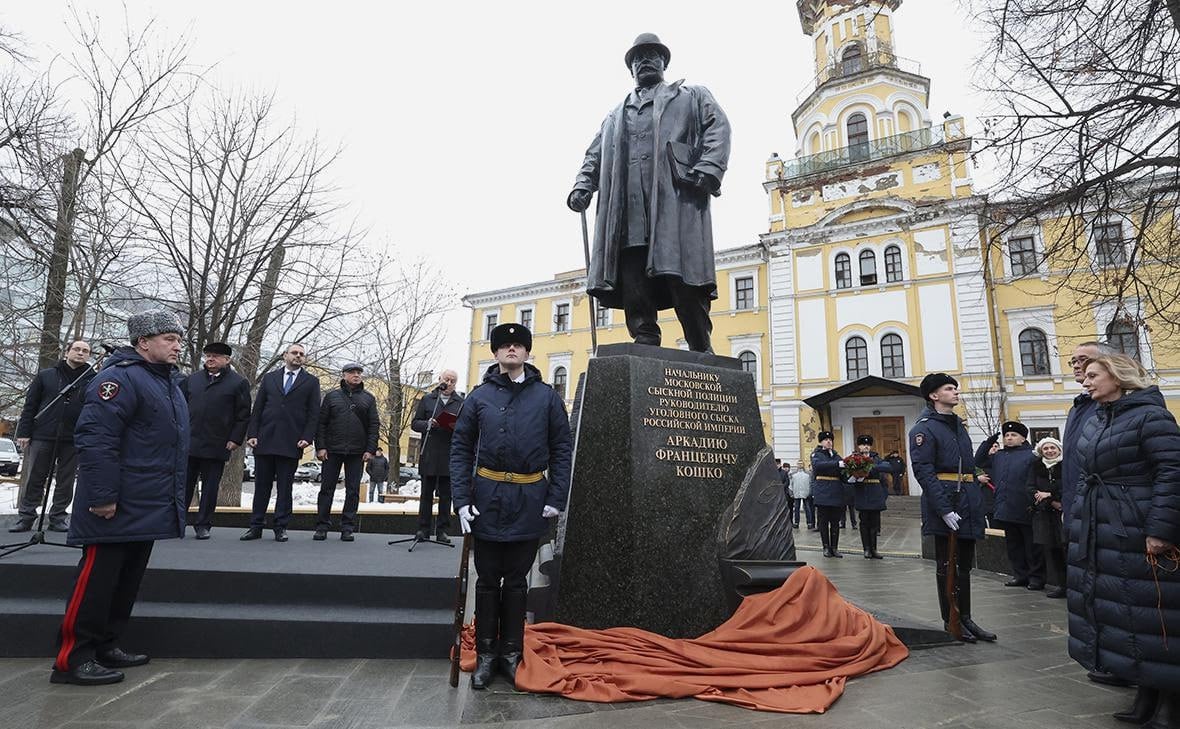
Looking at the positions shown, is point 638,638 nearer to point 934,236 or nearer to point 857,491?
point 857,491

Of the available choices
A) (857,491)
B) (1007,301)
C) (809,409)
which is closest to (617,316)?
(809,409)

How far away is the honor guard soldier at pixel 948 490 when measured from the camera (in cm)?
439

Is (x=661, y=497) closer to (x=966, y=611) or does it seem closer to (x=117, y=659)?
(x=966, y=611)

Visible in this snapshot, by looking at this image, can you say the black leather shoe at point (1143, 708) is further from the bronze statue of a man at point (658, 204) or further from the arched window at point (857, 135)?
the arched window at point (857, 135)

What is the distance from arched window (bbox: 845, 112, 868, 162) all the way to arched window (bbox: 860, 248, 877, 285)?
502 cm

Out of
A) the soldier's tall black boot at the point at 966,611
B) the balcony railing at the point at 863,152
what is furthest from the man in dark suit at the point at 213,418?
the balcony railing at the point at 863,152

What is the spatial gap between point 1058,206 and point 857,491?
4847 millimetres

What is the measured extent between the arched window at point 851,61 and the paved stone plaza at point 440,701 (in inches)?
1323

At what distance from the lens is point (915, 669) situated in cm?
361

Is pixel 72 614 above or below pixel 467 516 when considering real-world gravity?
below

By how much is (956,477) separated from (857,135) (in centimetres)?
2969

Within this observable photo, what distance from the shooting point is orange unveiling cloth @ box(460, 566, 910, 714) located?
3100mm

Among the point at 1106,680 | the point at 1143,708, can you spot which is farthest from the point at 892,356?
the point at 1143,708

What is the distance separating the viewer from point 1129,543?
296cm
